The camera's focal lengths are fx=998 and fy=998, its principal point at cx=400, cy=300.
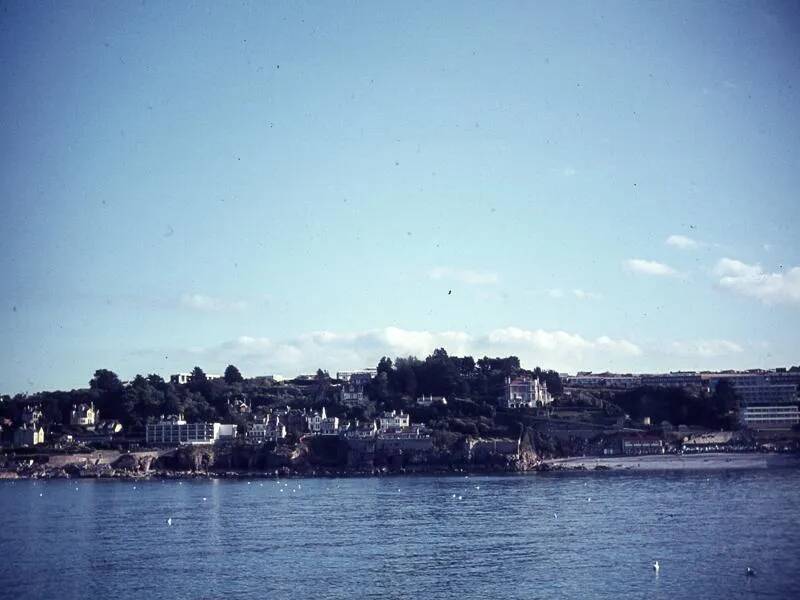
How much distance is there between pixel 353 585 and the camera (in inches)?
1227

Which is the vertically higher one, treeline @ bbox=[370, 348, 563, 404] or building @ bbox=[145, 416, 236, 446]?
treeline @ bbox=[370, 348, 563, 404]

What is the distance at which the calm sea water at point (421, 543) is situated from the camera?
3061cm

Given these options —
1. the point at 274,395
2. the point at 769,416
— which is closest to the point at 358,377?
the point at 274,395

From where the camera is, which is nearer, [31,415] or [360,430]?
[360,430]

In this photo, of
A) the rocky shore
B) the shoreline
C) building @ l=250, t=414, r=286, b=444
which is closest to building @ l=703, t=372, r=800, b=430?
the shoreline

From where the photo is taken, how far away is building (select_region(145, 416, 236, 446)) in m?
104

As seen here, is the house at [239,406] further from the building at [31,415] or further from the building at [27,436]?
Answer: the building at [31,415]

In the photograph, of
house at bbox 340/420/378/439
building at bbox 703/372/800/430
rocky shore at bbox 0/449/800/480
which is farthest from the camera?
building at bbox 703/372/800/430

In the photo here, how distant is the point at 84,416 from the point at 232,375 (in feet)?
72.7

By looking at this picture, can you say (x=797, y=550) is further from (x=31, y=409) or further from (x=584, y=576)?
(x=31, y=409)

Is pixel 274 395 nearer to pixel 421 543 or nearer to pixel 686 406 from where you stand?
pixel 686 406

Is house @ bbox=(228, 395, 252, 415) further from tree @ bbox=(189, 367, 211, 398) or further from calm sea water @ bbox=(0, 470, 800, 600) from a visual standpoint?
calm sea water @ bbox=(0, 470, 800, 600)

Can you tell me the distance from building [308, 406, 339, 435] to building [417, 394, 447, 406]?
31.5ft

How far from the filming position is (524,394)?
356ft
